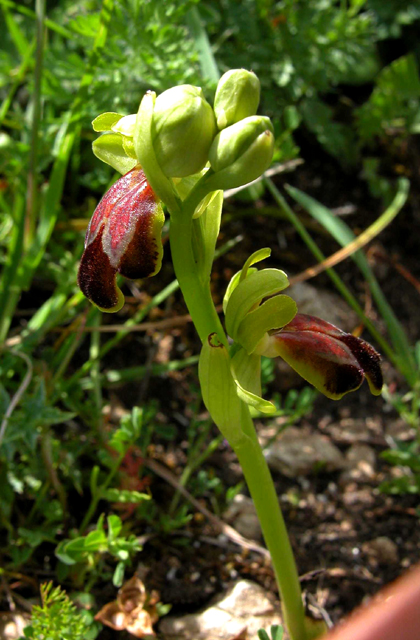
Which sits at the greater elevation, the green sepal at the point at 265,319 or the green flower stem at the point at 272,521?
the green sepal at the point at 265,319

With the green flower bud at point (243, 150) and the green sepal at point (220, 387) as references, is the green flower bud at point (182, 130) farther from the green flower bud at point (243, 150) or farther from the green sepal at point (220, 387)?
the green sepal at point (220, 387)

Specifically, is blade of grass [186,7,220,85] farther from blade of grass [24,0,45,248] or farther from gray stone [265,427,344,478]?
gray stone [265,427,344,478]

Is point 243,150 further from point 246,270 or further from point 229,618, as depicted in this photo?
point 229,618

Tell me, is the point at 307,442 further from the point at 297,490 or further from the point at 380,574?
the point at 380,574

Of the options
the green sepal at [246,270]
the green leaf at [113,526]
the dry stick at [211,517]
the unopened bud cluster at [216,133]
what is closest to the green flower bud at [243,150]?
the unopened bud cluster at [216,133]

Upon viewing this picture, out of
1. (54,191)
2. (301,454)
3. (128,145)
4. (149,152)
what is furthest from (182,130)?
(301,454)

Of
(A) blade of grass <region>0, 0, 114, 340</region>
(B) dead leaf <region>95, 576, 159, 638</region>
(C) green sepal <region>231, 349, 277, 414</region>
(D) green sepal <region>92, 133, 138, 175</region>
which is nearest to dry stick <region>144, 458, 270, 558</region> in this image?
(B) dead leaf <region>95, 576, 159, 638</region>

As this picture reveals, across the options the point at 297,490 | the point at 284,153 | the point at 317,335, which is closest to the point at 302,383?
the point at 297,490
